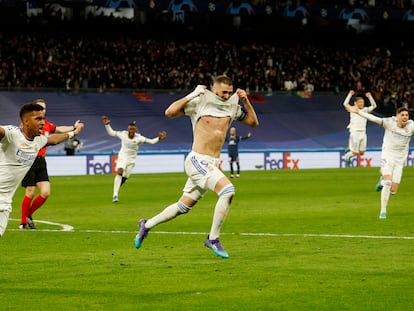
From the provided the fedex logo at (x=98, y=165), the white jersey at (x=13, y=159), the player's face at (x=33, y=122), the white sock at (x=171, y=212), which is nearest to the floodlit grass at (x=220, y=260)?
the white sock at (x=171, y=212)

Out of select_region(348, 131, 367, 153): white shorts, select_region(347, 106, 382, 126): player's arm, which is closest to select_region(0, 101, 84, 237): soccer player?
select_region(347, 106, 382, 126): player's arm

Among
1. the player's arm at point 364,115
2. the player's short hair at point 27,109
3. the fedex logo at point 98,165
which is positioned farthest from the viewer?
the fedex logo at point 98,165

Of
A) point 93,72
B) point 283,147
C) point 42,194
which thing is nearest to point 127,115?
point 93,72

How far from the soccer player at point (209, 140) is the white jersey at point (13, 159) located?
9.68 feet

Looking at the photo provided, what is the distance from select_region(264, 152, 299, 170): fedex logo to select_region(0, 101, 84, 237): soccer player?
137ft

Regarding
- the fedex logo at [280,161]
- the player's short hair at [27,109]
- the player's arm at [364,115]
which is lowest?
the fedex logo at [280,161]

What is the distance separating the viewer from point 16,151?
38.8 feet

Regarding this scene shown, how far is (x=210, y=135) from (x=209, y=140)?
0.08 meters

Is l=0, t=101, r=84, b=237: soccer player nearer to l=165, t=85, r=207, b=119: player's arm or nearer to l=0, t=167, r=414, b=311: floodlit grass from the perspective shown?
l=0, t=167, r=414, b=311: floodlit grass

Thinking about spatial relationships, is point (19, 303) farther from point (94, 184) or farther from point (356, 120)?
point (356, 120)

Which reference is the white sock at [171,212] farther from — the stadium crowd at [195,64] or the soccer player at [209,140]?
the stadium crowd at [195,64]

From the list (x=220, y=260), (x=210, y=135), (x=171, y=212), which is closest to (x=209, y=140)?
(x=210, y=135)

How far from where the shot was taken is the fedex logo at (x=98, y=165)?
48.7m

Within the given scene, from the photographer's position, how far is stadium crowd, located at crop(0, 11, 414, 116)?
58944mm
